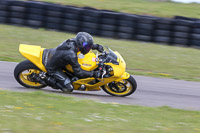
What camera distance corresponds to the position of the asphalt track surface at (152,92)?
7.27m

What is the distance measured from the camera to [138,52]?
40.4ft

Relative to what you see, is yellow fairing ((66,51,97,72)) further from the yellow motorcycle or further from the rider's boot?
the rider's boot

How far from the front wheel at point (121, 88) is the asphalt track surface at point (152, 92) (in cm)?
13

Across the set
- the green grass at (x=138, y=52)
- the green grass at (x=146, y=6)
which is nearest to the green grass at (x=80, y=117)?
the green grass at (x=138, y=52)

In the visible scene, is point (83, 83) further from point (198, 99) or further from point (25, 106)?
point (198, 99)

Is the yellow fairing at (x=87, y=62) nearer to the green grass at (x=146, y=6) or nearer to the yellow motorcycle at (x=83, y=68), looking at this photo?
the yellow motorcycle at (x=83, y=68)

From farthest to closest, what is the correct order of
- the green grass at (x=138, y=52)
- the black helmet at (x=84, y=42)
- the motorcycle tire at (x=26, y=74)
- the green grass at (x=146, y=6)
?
the green grass at (x=146, y=6) < the green grass at (x=138, y=52) < the motorcycle tire at (x=26, y=74) < the black helmet at (x=84, y=42)

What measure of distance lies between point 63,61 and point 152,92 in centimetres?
254

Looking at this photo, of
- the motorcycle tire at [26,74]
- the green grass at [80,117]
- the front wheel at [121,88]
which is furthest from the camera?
the front wheel at [121,88]

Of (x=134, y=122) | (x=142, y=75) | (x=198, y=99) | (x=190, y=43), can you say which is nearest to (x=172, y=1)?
(x=190, y=43)

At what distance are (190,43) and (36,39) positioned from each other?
20.1 ft

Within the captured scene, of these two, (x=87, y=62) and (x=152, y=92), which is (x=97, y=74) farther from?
(x=152, y=92)

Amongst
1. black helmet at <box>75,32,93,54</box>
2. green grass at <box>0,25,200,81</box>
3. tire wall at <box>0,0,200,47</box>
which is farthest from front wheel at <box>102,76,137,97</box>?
tire wall at <box>0,0,200,47</box>

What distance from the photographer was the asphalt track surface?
727cm
